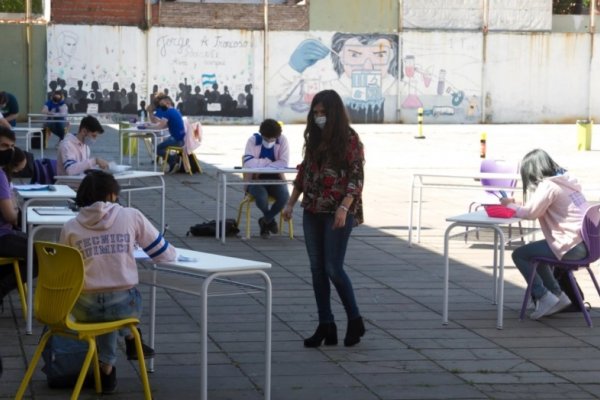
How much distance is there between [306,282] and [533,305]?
212cm

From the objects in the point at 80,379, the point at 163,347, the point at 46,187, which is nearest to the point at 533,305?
the point at 163,347

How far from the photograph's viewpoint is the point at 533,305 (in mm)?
9859

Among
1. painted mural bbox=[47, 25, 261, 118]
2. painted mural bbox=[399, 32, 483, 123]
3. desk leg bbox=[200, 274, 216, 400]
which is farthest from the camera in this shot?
painted mural bbox=[399, 32, 483, 123]

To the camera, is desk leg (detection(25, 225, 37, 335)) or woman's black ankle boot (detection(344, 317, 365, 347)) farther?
desk leg (detection(25, 225, 37, 335))

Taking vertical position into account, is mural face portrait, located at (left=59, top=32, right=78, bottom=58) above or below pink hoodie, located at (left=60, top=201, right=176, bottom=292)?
above

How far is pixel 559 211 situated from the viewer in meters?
9.31

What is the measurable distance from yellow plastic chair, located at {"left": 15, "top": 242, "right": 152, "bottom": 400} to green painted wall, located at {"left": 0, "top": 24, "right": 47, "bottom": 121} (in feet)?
121

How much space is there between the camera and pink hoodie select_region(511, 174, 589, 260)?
9250 mm

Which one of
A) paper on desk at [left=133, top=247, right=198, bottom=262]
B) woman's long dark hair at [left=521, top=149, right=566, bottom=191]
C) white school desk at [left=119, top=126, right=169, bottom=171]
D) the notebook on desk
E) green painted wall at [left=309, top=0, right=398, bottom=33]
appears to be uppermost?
green painted wall at [left=309, top=0, right=398, bottom=33]

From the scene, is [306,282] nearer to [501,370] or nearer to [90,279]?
[501,370]

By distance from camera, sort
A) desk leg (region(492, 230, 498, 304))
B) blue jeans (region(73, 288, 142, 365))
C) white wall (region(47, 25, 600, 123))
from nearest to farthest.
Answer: blue jeans (region(73, 288, 142, 365)) → desk leg (region(492, 230, 498, 304)) → white wall (region(47, 25, 600, 123))

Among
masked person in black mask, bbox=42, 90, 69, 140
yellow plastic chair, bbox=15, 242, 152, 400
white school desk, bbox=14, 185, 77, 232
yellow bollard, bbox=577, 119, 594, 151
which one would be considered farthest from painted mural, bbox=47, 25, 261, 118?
yellow plastic chair, bbox=15, 242, 152, 400

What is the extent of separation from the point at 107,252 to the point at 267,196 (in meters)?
7.58

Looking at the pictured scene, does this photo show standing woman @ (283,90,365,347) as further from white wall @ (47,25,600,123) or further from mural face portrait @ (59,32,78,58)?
mural face portrait @ (59,32,78,58)
